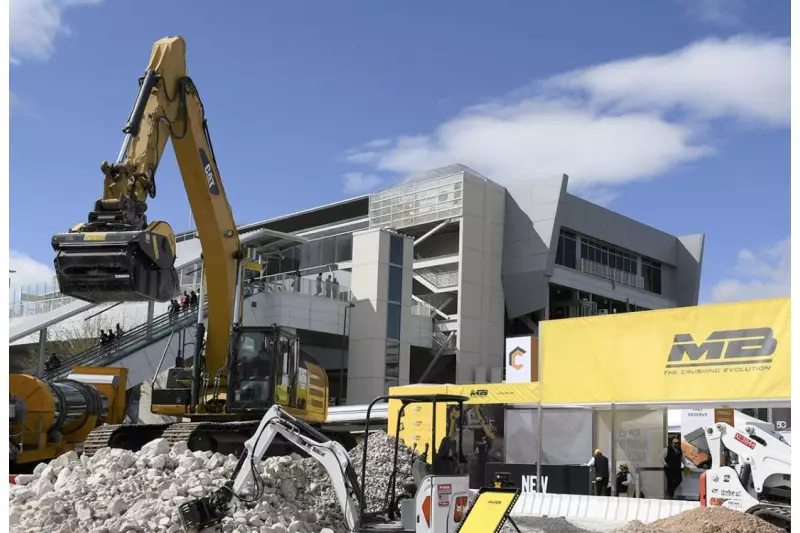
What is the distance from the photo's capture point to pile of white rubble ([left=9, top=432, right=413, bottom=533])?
11.5 m

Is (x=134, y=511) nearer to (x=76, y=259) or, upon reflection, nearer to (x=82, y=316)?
(x=76, y=259)

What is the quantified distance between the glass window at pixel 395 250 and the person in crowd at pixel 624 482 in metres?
26.3

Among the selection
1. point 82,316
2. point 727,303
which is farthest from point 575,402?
point 82,316

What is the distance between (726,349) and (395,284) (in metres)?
29.5

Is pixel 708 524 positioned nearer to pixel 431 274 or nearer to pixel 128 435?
pixel 128 435

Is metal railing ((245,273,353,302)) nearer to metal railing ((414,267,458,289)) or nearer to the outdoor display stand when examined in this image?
metal railing ((414,267,458,289))

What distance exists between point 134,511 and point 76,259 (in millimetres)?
3381

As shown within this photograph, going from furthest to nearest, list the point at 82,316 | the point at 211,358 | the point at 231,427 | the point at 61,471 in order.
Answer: the point at 82,316
the point at 211,358
the point at 231,427
the point at 61,471

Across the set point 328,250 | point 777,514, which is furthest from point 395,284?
point 777,514

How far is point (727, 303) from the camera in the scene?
17391 mm

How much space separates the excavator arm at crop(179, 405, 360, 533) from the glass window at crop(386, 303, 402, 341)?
3268 centimetres

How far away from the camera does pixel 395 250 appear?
151 feet

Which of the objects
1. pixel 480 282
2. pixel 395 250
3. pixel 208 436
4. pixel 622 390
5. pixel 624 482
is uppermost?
pixel 395 250

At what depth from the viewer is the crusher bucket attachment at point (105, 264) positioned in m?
11.8
